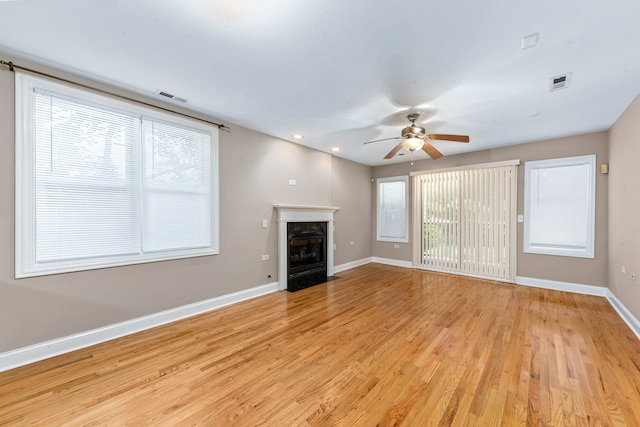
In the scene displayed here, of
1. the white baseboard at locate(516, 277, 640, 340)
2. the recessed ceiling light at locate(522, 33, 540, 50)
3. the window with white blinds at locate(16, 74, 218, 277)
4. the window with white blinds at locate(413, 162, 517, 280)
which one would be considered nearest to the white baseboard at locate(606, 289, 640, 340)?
the white baseboard at locate(516, 277, 640, 340)

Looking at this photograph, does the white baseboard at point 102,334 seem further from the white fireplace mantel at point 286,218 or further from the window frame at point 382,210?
the window frame at point 382,210

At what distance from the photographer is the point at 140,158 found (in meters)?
2.94

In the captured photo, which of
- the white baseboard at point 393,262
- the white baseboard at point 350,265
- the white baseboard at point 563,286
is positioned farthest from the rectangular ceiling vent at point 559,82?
the white baseboard at point 350,265

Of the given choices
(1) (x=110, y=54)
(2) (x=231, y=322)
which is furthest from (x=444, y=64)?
(2) (x=231, y=322)

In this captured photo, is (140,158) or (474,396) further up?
(140,158)

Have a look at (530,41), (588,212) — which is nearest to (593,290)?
(588,212)

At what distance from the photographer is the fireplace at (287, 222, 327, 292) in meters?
4.60

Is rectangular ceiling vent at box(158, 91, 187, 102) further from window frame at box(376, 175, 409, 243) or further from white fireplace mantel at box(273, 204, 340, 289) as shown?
window frame at box(376, 175, 409, 243)

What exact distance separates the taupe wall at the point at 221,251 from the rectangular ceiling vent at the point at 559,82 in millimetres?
3663

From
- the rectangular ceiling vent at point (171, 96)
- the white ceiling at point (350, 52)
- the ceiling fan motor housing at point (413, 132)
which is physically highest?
the rectangular ceiling vent at point (171, 96)

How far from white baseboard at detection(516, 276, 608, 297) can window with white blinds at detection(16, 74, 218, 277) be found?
5676 mm

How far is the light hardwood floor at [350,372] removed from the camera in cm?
170

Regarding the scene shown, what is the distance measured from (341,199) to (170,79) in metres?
4.11

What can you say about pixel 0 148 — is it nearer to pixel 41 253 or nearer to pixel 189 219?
pixel 41 253
